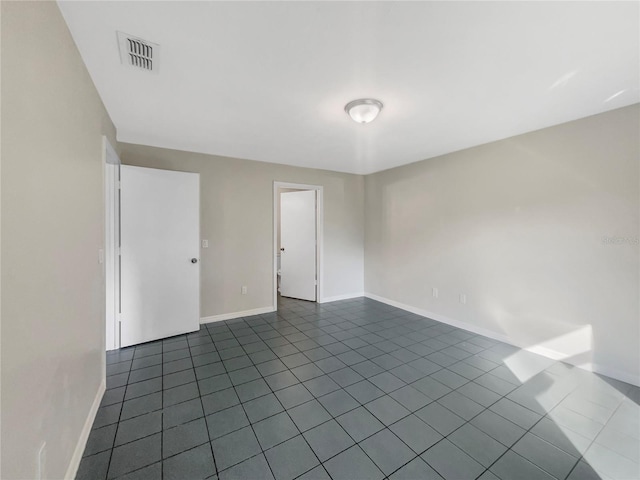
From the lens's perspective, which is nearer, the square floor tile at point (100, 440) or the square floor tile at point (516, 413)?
the square floor tile at point (100, 440)

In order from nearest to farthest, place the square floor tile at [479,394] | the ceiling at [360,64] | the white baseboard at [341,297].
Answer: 1. the ceiling at [360,64]
2. the square floor tile at [479,394]
3. the white baseboard at [341,297]

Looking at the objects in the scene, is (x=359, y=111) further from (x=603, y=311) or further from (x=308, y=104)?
(x=603, y=311)

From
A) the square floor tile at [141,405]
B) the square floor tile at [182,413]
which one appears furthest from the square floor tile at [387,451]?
the square floor tile at [141,405]

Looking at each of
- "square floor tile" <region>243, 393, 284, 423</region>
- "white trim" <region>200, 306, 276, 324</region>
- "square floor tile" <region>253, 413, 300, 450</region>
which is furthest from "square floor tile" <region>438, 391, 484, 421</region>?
"white trim" <region>200, 306, 276, 324</region>

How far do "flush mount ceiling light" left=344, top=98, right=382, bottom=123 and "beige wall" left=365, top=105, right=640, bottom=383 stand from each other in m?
1.80

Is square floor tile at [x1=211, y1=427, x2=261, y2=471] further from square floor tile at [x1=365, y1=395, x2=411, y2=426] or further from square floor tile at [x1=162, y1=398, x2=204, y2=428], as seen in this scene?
square floor tile at [x1=365, y1=395, x2=411, y2=426]

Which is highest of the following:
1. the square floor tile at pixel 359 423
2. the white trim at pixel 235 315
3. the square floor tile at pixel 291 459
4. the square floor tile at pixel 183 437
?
the white trim at pixel 235 315

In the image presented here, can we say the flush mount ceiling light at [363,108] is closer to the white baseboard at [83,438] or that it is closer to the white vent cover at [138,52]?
the white vent cover at [138,52]

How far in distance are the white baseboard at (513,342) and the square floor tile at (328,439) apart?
93.3 inches

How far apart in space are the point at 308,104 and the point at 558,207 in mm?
2623

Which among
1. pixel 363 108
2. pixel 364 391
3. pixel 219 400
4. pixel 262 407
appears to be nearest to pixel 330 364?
pixel 364 391

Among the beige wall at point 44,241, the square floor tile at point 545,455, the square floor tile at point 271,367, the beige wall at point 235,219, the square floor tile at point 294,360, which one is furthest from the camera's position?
the beige wall at point 235,219

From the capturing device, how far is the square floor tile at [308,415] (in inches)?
68.2

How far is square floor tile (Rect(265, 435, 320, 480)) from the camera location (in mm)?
1391
